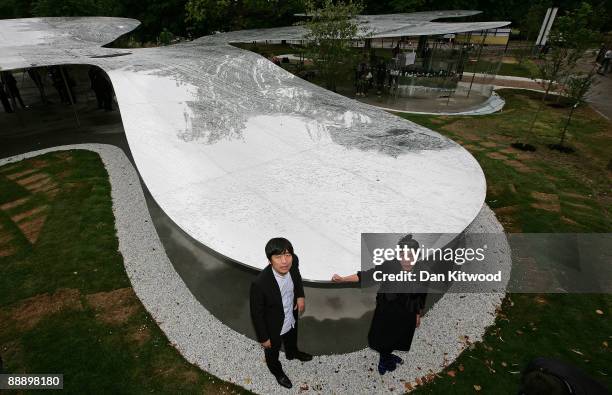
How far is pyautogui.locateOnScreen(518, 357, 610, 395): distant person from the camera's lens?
7.39 ft

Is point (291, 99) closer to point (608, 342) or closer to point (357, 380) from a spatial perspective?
point (357, 380)

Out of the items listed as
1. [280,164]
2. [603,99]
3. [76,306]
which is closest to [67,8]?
[280,164]

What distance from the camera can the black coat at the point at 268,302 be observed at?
3575 mm

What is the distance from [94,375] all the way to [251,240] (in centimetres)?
305

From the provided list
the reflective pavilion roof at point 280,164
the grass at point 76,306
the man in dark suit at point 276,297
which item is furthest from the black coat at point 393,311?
the grass at point 76,306

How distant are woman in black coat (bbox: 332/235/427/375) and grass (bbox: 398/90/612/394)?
1109 millimetres

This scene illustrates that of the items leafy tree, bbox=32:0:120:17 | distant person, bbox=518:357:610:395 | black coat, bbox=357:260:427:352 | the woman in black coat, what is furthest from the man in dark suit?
leafy tree, bbox=32:0:120:17

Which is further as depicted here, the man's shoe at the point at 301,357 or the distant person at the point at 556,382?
the man's shoe at the point at 301,357

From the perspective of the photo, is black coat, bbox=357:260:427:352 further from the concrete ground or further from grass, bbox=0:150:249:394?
the concrete ground

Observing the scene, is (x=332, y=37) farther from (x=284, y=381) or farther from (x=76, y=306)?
(x=284, y=381)

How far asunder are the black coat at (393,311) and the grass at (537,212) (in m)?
1.09

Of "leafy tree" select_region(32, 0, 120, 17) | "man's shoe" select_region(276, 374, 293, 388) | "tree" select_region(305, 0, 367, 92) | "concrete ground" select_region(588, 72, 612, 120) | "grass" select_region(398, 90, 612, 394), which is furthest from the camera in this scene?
"leafy tree" select_region(32, 0, 120, 17)

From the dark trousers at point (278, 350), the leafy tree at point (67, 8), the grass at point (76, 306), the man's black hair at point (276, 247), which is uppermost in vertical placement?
the leafy tree at point (67, 8)

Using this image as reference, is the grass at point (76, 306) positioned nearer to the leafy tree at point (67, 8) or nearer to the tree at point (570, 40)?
the tree at point (570, 40)
